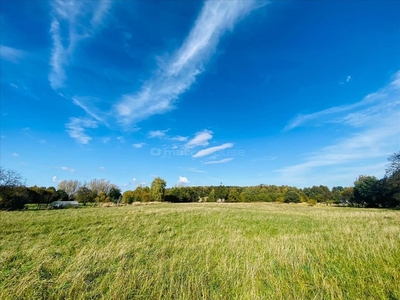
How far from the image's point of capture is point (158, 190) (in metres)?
101

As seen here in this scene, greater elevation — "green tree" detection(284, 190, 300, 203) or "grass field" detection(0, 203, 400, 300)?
"green tree" detection(284, 190, 300, 203)

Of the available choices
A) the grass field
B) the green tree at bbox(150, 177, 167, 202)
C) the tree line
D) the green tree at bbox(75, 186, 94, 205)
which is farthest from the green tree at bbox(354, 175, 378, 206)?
the green tree at bbox(75, 186, 94, 205)

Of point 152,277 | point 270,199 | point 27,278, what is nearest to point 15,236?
point 27,278

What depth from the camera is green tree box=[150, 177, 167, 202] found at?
331 feet

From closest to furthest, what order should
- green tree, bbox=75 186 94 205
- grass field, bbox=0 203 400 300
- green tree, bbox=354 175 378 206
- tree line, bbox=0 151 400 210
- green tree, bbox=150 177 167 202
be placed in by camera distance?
1. grass field, bbox=0 203 400 300
2. tree line, bbox=0 151 400 210
3. green tree, bbox=354 175 378 206
4. green tree, bbox=75 186 94 205
5. green tree, bbox=150 177 167 202

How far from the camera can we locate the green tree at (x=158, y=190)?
331 feet

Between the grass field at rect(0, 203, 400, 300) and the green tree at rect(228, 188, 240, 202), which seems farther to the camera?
the green tree at rect(228, 188, 240, 202)

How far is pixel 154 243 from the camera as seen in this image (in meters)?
11.0

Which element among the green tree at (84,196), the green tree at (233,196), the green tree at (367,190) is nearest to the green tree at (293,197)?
the green tree at (233,196)

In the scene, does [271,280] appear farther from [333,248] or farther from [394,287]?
[333,248]

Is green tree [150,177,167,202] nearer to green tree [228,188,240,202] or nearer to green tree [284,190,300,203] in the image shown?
green tree [228,188,240,202]

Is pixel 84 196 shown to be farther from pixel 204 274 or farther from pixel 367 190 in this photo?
pixel 367 190

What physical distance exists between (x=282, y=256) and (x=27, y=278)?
28.3 feet

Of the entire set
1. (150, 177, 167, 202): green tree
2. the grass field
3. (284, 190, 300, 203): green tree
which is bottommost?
the grass field
